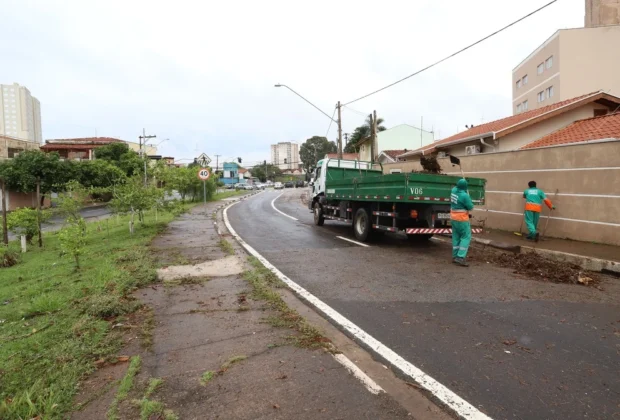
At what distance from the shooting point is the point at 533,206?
10.2 metres

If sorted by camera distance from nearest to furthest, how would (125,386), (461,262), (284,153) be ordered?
(125,386) → (461,262) → (284,153)

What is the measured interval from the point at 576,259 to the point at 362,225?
5.15 metres

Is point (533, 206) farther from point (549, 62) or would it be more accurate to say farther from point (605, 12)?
point (605, 12)

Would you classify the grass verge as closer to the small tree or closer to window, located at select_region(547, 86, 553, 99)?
the small tree

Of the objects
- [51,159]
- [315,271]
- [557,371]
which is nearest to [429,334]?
[557,371]

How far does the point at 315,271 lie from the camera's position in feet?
24.5

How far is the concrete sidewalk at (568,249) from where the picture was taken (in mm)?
7667

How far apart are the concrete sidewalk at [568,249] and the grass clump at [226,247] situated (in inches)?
255

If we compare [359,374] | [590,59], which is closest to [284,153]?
[590,59]

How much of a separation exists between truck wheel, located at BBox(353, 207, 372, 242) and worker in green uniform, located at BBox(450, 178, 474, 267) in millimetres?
3118

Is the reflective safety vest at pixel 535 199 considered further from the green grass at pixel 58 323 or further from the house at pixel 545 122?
the green grass at pixel 58 323

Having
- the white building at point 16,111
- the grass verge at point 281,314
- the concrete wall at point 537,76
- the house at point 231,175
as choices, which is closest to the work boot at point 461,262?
the grass verge at point 281,314

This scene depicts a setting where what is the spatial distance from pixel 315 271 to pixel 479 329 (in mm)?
3466

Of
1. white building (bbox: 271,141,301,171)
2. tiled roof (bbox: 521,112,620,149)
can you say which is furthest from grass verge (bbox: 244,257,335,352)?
white building (bbox: 271,141,301,171)
